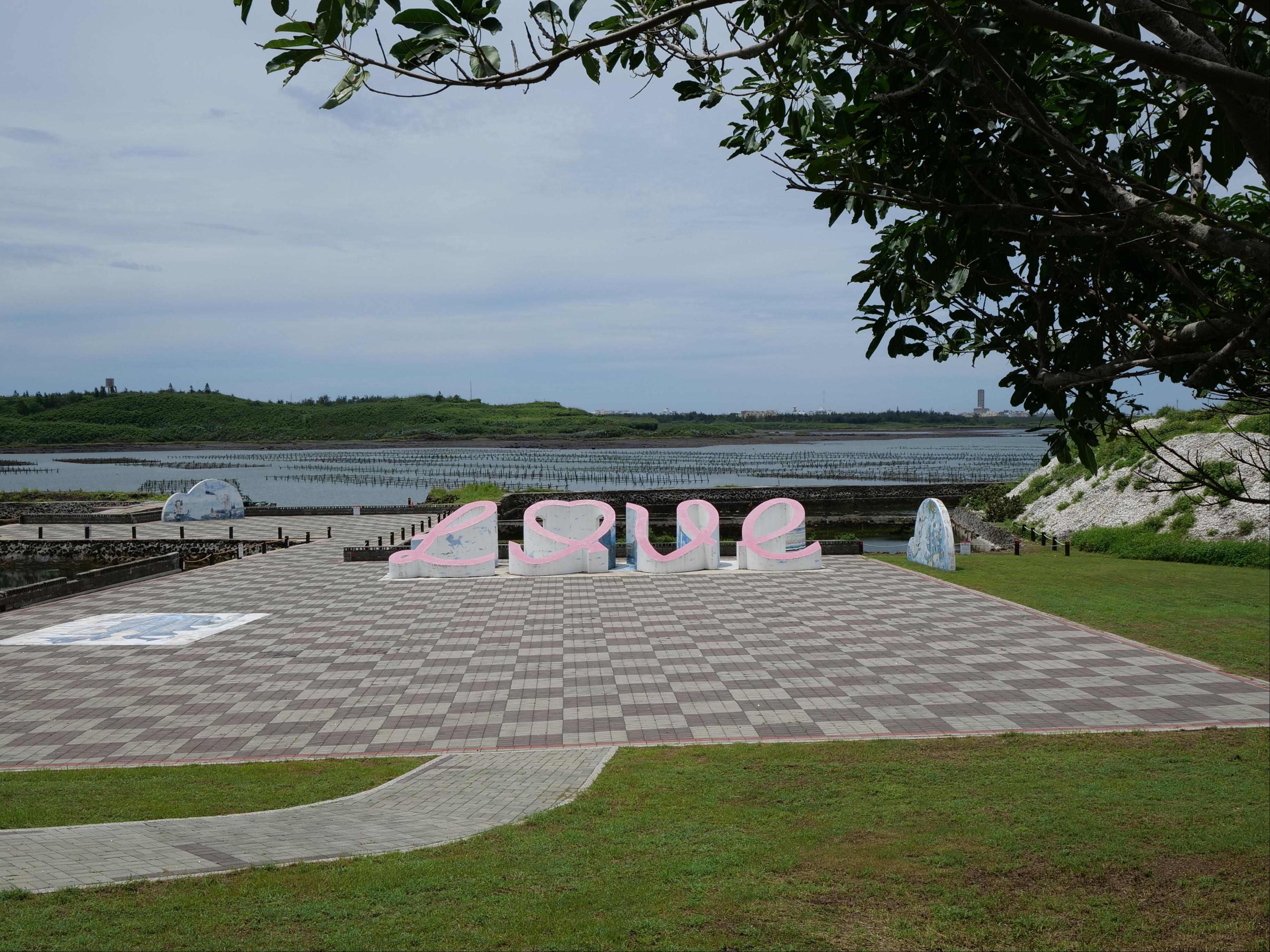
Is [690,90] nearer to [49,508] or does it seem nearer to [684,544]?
[684,544]

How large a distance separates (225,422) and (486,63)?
7708 inches

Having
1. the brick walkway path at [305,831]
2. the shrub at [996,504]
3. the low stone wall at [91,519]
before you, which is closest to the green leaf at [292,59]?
the brick walkway path at [305,831]

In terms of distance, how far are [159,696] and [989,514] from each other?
39335 mm

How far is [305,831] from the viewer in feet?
24.8

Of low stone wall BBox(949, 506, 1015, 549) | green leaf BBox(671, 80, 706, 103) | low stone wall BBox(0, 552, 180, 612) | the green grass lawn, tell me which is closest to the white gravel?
low stone wall BBox(949, 506, 1015, 549)

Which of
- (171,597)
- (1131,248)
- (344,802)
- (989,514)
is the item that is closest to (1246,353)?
(1131,248)

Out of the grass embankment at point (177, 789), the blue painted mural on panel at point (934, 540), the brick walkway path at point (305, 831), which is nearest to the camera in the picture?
the brick walkway path at point (305, 831)

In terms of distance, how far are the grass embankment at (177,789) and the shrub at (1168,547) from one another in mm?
27397

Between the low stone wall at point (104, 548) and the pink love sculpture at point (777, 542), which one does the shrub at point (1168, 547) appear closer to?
the pink love sculpture at point (777, 542)

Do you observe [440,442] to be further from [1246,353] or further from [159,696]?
[1246,353]

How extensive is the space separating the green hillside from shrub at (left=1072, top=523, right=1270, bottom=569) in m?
147

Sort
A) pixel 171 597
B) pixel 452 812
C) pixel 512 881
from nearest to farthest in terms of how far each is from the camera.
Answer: pixel 512 881 → pixel 452 812 → pixel 171 597

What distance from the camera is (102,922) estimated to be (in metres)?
5.42

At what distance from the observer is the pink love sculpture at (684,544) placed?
25.5m
